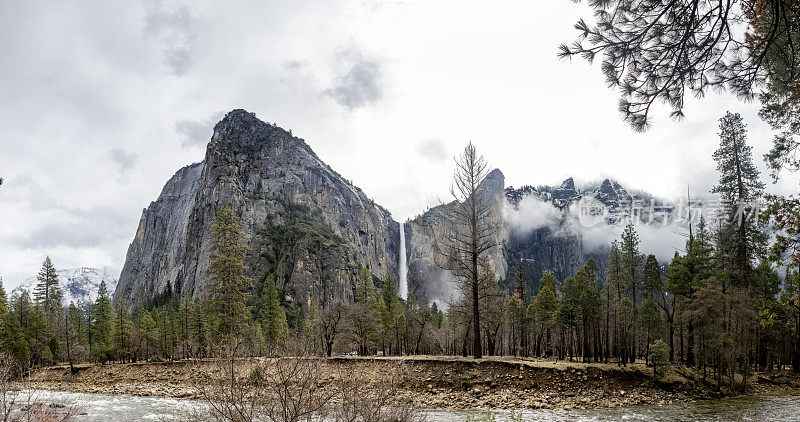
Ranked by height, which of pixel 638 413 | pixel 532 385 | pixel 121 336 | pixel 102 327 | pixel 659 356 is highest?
pixel 659 356

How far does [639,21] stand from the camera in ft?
18.6

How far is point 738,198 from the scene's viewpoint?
26.5 metres

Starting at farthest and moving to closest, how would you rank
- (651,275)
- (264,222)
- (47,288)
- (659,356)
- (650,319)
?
(264,222) < (47,288) < (651,275) < (650,319) < (659,356)

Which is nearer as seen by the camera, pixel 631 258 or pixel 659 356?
pixel 659 356

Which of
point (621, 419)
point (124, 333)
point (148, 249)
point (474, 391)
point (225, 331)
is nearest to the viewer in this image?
point (621, 419)

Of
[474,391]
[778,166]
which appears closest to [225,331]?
[474,391]

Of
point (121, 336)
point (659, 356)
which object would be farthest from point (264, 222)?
point (659, 356)

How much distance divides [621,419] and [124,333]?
60953 millimetres

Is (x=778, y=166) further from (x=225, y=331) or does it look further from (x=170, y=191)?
(x=170, y=191)

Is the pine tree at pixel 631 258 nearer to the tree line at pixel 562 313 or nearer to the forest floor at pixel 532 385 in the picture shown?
the tree line at pixel 562 313

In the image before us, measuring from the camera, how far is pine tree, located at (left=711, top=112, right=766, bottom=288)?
25.2m

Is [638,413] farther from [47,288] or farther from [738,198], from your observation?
[47,288]

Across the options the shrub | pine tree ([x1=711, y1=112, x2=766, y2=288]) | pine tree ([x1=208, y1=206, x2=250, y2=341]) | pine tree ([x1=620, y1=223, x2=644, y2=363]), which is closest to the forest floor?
the shrub

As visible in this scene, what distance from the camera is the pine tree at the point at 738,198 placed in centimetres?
2525
